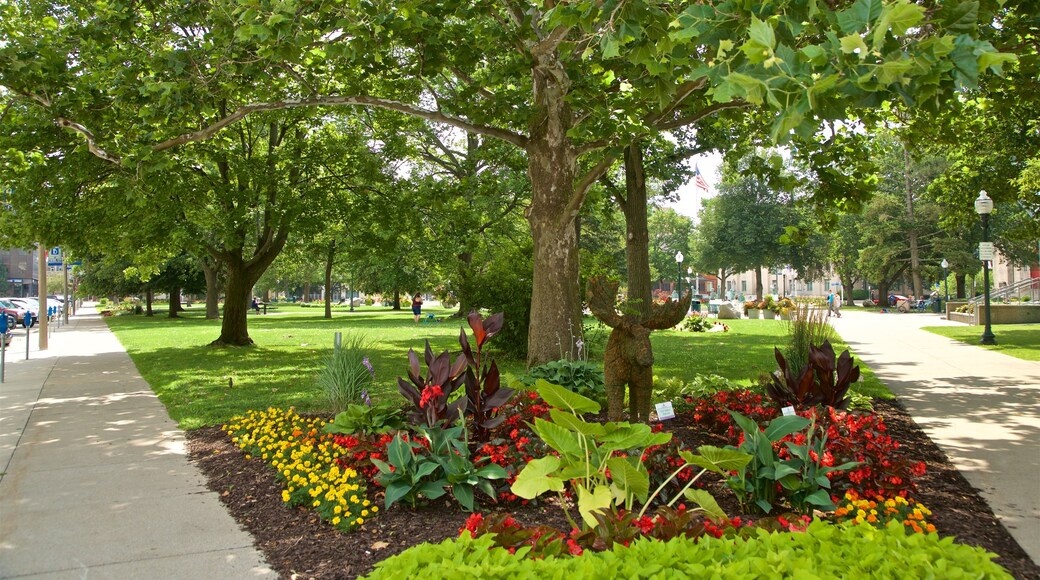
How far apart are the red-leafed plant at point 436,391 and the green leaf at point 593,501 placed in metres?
1.64

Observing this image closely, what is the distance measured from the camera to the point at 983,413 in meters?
8.32

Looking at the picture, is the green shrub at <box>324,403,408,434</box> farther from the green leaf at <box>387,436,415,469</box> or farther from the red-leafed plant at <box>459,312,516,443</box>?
the green leaf at <box>387,436,415,469</box>

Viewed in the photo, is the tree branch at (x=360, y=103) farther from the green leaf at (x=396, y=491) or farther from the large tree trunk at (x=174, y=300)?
the large tree trunk at (x=174, y=300)

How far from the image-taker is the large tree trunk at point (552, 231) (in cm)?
1020

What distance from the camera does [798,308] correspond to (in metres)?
9.34

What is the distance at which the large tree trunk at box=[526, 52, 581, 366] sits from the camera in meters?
10.2

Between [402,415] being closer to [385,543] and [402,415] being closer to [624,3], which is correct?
[385,543]

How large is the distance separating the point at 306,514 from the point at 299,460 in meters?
0.62

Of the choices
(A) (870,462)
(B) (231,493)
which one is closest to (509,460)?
(B) (231,493)

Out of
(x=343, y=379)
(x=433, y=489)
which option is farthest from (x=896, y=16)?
(x=343, y=379)

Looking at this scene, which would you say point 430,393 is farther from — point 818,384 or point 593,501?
point 818,384

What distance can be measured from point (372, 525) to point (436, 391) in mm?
1219

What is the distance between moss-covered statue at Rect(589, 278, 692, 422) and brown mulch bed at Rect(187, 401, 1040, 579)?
139 centimetres

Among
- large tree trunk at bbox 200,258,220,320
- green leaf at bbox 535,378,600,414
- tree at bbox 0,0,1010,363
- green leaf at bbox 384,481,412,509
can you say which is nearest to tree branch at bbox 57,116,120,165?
tree at bbox 0,0,1010,363
